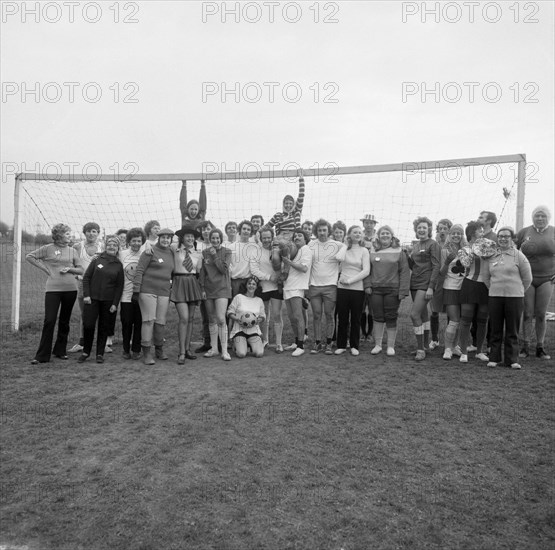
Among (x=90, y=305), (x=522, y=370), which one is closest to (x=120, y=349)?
(x=90, y=305)

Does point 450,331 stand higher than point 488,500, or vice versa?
point 450,331

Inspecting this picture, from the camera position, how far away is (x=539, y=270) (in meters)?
7.04

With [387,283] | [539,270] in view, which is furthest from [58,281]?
[539,270]

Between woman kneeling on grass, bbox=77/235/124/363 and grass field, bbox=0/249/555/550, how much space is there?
0.71 m

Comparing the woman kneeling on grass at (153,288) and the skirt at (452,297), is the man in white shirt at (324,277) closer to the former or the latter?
the skirt at (452,297)

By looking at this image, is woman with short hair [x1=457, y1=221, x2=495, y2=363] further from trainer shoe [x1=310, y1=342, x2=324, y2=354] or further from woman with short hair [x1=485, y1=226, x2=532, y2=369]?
trainer shoe [x1=310, y1=342, x2=324, y2=354]

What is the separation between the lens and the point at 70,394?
555 centimetres


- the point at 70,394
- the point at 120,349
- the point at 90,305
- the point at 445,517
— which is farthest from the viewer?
the point at 120,349

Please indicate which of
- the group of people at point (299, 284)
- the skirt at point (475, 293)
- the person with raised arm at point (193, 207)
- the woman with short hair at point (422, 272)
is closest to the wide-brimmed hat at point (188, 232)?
the group of people at point (299, 284)

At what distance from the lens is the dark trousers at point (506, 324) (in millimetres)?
6602

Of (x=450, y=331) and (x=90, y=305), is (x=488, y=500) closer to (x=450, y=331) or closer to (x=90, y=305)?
(x=450, y=331)

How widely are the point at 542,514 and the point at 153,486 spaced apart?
2399 millimetres

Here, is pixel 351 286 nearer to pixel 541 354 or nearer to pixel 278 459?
pixel 541 354

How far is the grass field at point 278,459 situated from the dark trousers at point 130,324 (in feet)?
3.16
